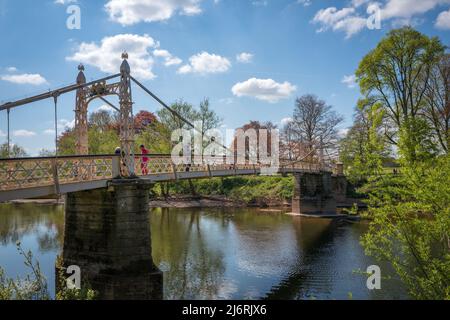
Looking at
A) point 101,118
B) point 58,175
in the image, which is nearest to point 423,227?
point 58,175

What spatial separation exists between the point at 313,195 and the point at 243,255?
16268 millimetres

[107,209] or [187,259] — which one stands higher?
[107,209]

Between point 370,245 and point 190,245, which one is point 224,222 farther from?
Result: point 370,245

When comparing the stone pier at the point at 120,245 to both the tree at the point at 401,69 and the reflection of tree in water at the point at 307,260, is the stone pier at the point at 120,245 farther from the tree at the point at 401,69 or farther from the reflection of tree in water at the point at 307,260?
the tree at the point at 401,69

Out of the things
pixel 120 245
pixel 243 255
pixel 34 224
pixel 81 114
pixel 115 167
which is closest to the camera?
pixel 120 245

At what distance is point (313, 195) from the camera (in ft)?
Result: 108

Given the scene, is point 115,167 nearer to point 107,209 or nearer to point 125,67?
point 107,209

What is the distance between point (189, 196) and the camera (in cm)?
3859

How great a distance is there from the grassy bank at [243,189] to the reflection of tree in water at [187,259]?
11.2m

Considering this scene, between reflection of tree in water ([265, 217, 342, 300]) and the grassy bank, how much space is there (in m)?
8.51

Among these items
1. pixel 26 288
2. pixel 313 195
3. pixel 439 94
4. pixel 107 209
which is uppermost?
pixel 439 94

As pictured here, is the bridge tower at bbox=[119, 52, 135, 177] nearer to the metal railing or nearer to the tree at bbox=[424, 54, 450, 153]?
the metal railing

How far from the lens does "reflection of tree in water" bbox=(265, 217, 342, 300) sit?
1320 centimetres
